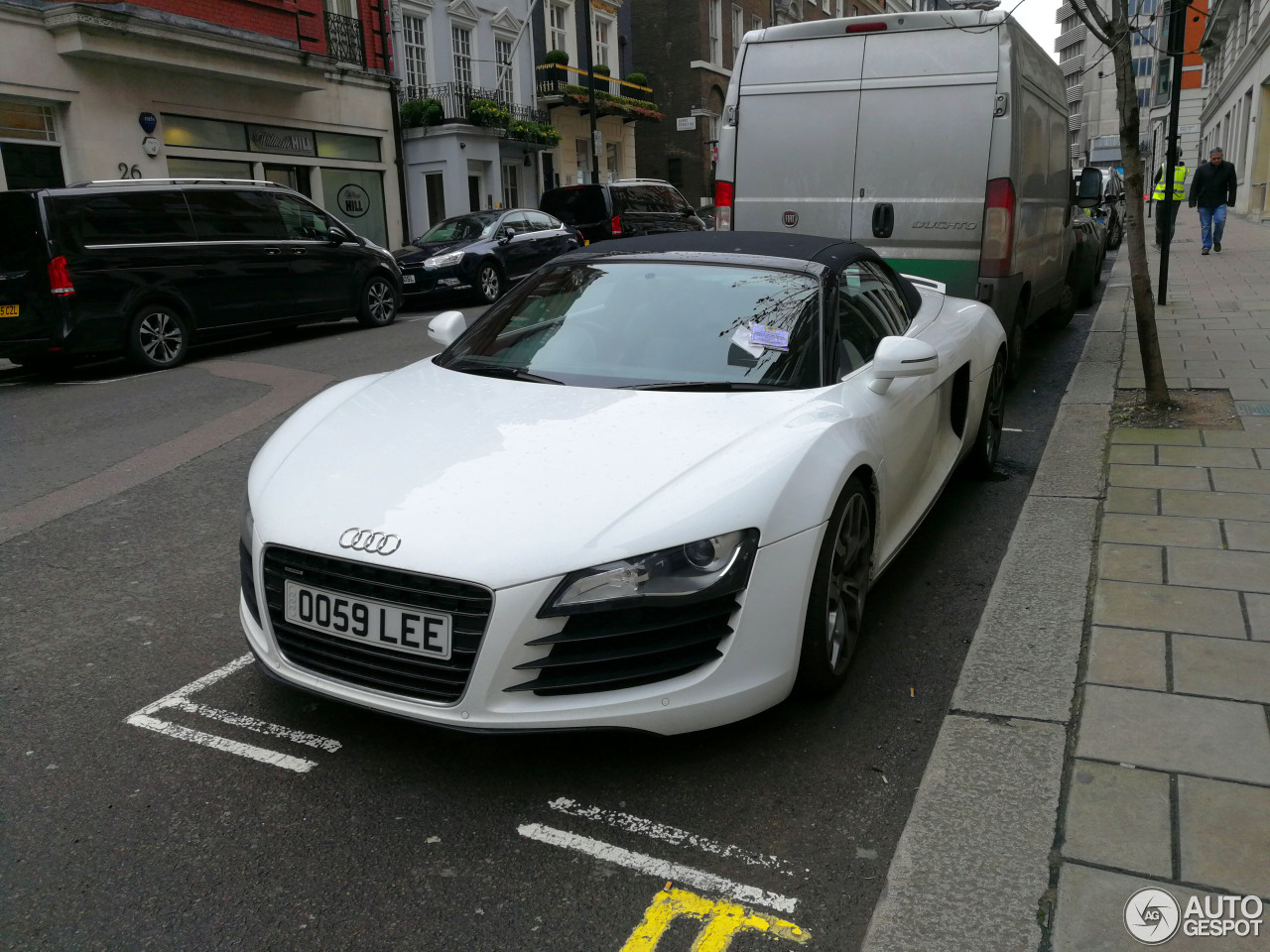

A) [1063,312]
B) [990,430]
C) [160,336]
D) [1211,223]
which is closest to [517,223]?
[160,336]

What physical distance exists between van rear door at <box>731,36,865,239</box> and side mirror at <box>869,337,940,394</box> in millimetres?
4599

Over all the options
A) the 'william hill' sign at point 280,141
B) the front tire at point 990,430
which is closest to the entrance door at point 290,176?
the 'william hill' sign at point 280,141

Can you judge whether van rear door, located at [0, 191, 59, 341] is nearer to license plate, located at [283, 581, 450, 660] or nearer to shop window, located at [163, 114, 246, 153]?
license plate, located at [283, 581, 450, 660]

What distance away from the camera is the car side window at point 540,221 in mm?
18297

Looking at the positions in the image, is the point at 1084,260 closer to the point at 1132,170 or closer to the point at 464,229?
the point at 1132,170

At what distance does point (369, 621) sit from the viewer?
2846mm

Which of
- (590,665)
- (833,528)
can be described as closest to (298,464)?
(590,665)

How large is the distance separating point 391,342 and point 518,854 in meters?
10.3

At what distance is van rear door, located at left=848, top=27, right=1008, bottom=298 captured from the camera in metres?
7.64

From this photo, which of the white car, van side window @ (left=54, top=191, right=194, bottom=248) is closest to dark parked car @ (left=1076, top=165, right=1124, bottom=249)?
the white car

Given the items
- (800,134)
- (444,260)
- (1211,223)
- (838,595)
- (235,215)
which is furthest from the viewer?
(1211,223)

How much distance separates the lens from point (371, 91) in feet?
83.7

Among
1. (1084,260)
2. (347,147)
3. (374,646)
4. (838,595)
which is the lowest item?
(838,595)

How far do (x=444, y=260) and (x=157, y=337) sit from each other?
236 inches
